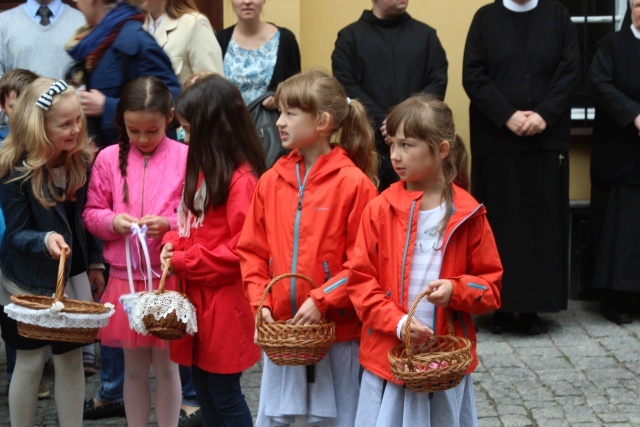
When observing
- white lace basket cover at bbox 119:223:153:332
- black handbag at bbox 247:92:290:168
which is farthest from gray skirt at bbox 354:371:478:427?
black handbag at bbox 247:92:290:168

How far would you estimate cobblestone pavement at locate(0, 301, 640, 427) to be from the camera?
595cm

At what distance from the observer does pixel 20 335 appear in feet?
16.8

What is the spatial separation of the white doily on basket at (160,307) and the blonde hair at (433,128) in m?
1.11

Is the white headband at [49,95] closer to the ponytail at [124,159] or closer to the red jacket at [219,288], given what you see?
the ponytail at [124,159]

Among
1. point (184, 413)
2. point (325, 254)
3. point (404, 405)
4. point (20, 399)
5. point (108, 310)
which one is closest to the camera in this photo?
point (404, 405)

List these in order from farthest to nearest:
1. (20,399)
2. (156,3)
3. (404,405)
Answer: (156,3), (20,399), (404,405)

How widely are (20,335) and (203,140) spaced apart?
3.91 feet

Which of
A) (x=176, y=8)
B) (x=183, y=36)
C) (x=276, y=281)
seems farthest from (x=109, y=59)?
(x=276, y=281)

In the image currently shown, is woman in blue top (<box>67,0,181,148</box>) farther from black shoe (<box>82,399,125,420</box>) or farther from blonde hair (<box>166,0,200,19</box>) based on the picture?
black shoe (<box>82,399,125,420</box>)

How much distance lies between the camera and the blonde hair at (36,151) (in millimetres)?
5023

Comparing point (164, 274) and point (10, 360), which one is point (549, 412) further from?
point (10, 360)

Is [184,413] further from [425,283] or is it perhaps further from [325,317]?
[425,283]

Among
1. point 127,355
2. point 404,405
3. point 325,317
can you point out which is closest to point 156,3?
point 127,355

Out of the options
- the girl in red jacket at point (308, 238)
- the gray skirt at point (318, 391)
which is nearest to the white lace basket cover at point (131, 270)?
the girl in red jacket at point (308, 238)
